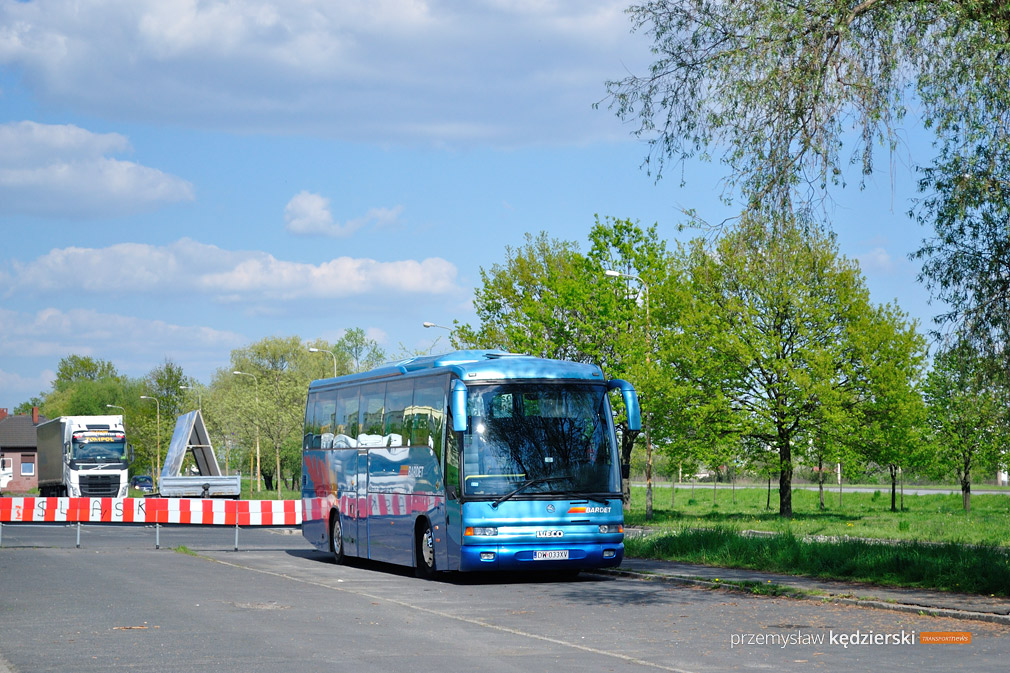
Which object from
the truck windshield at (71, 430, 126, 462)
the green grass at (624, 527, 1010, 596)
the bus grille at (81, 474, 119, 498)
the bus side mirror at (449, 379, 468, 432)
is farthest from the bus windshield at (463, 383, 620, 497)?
the truck windshield at (71, 430, 126, 462)

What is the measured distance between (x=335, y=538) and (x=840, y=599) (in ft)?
37.8

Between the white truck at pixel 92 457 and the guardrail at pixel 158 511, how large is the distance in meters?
23.3

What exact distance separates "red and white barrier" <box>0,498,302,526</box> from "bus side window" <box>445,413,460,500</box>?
14232mm

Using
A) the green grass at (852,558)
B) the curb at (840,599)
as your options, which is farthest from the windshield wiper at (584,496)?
the green grass at (852,558)

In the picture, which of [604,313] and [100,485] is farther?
[100,485]

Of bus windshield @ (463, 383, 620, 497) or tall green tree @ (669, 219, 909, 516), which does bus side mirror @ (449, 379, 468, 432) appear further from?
tall green tree @ (669, 219, 909, 516)

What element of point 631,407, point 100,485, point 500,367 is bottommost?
point 100,485

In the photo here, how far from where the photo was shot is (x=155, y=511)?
99.2 feet

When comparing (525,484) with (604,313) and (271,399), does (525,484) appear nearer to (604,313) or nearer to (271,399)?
(604,313)

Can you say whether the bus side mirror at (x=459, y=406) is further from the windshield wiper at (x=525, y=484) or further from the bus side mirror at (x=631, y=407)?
the bus side mirror at (x=631, y=407)

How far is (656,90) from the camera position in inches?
562

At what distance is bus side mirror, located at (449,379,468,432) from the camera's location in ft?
55.5

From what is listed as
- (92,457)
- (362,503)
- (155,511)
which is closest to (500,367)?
(362,503)

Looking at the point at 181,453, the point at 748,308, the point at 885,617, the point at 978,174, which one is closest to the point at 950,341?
the point at 978,174
